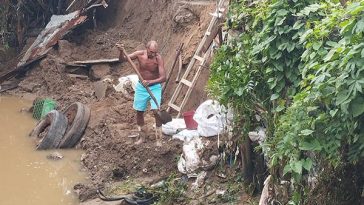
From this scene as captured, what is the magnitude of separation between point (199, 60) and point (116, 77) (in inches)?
128

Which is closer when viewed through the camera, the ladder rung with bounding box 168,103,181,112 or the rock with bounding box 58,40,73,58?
the ladder rung with bounding box 168,103,181,112

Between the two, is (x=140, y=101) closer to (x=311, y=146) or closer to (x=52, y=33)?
(x=311, y=146)

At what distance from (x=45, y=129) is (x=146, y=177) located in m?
3.01

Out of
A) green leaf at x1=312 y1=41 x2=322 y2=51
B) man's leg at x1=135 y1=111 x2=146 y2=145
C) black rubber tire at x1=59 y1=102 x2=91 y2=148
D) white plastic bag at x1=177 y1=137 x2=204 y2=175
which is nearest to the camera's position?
green leaf at x1=312 y1=41 x2=322 y2=51

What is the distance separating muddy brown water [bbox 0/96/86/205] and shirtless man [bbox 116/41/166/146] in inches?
49.7

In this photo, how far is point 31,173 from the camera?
8.13m

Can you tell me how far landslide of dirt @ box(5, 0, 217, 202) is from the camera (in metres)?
7.59

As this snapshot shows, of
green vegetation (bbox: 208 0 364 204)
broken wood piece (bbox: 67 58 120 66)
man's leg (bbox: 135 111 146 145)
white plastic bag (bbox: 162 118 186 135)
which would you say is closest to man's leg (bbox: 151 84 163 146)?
white plastic bag (bbox: 162 118 186 135)

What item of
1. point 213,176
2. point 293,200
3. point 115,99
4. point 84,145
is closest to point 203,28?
point 115,99

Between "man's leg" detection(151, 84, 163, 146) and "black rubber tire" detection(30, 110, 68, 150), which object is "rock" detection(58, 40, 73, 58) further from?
"man's leg" detection(151, 84, 163, 146)

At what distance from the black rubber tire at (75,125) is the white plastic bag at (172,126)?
6.22 feet

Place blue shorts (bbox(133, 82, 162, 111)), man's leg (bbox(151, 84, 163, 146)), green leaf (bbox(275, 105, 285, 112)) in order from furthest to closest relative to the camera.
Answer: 1. blue shorts (bbox(133, 82, 162, 111))
2. man's leg (bbox(151, 84, 163, 146))
3. green leaf (bbox(275, 105, 285, 112))

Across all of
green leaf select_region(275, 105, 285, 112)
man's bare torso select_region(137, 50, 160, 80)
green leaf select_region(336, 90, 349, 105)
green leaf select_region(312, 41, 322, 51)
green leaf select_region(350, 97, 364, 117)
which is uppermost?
green leaf select_region(312, 41, 322, 51)

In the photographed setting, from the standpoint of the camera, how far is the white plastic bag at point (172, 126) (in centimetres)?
788
